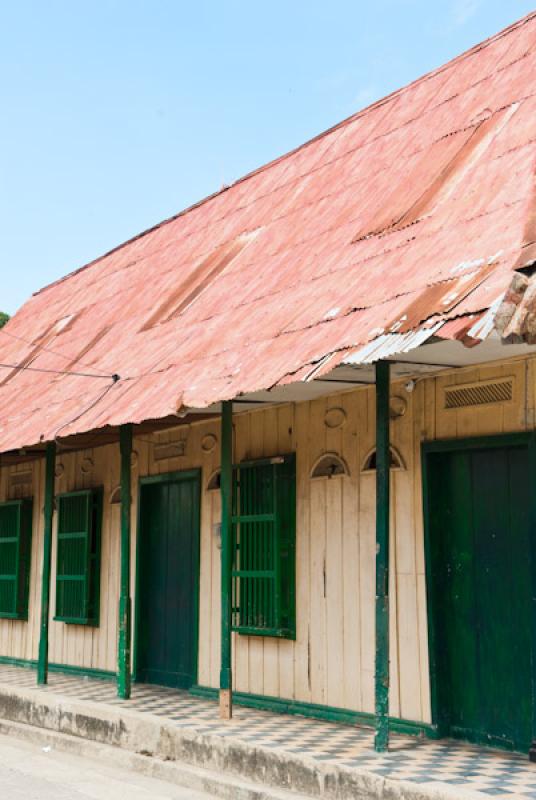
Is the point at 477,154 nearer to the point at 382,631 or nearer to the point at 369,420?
the point at 369,420

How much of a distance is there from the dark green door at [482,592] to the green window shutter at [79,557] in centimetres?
549

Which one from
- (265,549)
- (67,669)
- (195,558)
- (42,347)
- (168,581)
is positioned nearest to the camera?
(265,549)

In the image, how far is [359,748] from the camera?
6.94m

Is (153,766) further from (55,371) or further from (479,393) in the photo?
(55,371)

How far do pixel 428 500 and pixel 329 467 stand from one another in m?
1.32

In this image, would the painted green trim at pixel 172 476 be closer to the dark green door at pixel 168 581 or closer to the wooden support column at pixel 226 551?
the dark green door at pixel 168 581

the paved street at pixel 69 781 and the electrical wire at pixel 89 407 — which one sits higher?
the electrical wire at pixel 89 407

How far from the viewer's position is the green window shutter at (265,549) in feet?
29.4

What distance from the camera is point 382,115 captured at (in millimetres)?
10211

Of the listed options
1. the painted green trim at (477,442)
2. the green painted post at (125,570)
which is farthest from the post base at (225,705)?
the painted green trim at (477,442)

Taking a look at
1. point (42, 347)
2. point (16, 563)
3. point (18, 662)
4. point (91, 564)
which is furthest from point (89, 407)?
point (18, 662)

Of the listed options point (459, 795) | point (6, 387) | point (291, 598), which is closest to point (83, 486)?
point (6, 387)

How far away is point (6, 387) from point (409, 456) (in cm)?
628

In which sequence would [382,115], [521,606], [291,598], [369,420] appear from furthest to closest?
[382,115]
[291,598]
[369,420]
[521,606]
